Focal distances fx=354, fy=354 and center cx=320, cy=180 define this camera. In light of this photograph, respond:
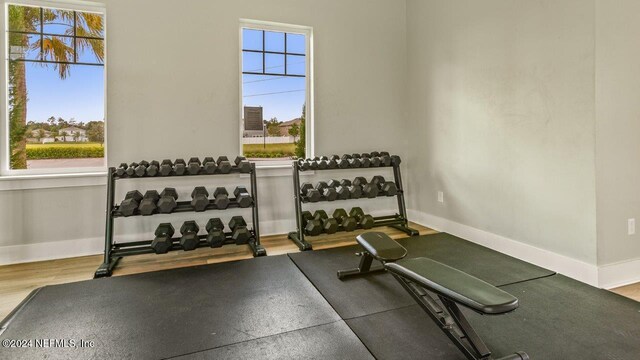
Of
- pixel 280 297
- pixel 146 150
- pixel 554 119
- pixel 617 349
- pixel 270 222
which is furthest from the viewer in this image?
pixel 270 222

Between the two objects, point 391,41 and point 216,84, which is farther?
point 391,41

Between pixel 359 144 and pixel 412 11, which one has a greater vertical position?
pixel 412 11

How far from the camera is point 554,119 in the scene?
2605 mm

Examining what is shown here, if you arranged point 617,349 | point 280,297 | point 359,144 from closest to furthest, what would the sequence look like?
point 617,349, point 280,297, point 359,144

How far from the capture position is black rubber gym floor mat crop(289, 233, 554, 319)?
7.21ft

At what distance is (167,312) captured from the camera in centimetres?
210

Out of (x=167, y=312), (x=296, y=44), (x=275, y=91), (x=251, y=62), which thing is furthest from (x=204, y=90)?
(x=167, y=312)

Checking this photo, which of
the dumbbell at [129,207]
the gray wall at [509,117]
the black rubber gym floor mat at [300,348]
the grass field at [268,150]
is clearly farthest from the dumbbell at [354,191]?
the dumbbell at [129,207]

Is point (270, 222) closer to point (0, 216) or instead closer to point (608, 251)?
point (0, 216)

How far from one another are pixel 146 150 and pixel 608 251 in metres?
3.81

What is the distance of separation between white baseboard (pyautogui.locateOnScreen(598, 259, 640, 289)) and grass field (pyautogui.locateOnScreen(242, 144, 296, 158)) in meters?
2.90

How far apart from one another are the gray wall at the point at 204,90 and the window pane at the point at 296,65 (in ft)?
0.56

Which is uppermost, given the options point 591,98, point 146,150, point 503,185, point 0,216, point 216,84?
point 216,84

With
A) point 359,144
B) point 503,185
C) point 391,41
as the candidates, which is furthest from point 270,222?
point 391,41
